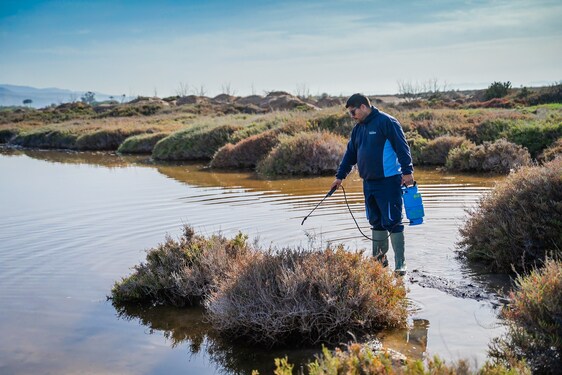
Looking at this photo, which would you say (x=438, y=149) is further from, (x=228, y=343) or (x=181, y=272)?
(x=228, y=343)

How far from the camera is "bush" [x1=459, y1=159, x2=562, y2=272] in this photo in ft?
24.1

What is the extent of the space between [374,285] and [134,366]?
245cm

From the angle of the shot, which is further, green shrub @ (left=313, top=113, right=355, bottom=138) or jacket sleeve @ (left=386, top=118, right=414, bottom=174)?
green shrub @ (left=313, top=113, right=355, bottom=138)

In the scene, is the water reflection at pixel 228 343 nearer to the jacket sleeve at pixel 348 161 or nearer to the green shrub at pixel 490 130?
the jacket sleeve at pixel 348 161

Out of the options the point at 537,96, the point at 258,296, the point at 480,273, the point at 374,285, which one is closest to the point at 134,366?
the point at 258,296

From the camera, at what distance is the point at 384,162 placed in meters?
7.57

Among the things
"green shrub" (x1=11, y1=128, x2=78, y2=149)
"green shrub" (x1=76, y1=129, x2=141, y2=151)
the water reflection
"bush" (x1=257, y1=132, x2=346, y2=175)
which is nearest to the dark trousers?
the water reflection

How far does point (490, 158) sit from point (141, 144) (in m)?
22.7

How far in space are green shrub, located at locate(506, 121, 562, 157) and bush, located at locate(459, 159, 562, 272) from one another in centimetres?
1298

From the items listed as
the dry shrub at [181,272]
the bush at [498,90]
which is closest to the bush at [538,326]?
the dry shrub at [181,272]

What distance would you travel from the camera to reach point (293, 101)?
2667 inches

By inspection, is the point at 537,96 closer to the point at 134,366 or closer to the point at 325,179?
the point at 325,179

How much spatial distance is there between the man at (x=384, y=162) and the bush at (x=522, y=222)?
119 cm

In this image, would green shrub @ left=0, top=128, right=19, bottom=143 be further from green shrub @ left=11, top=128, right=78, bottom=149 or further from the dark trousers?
the dark trousers
